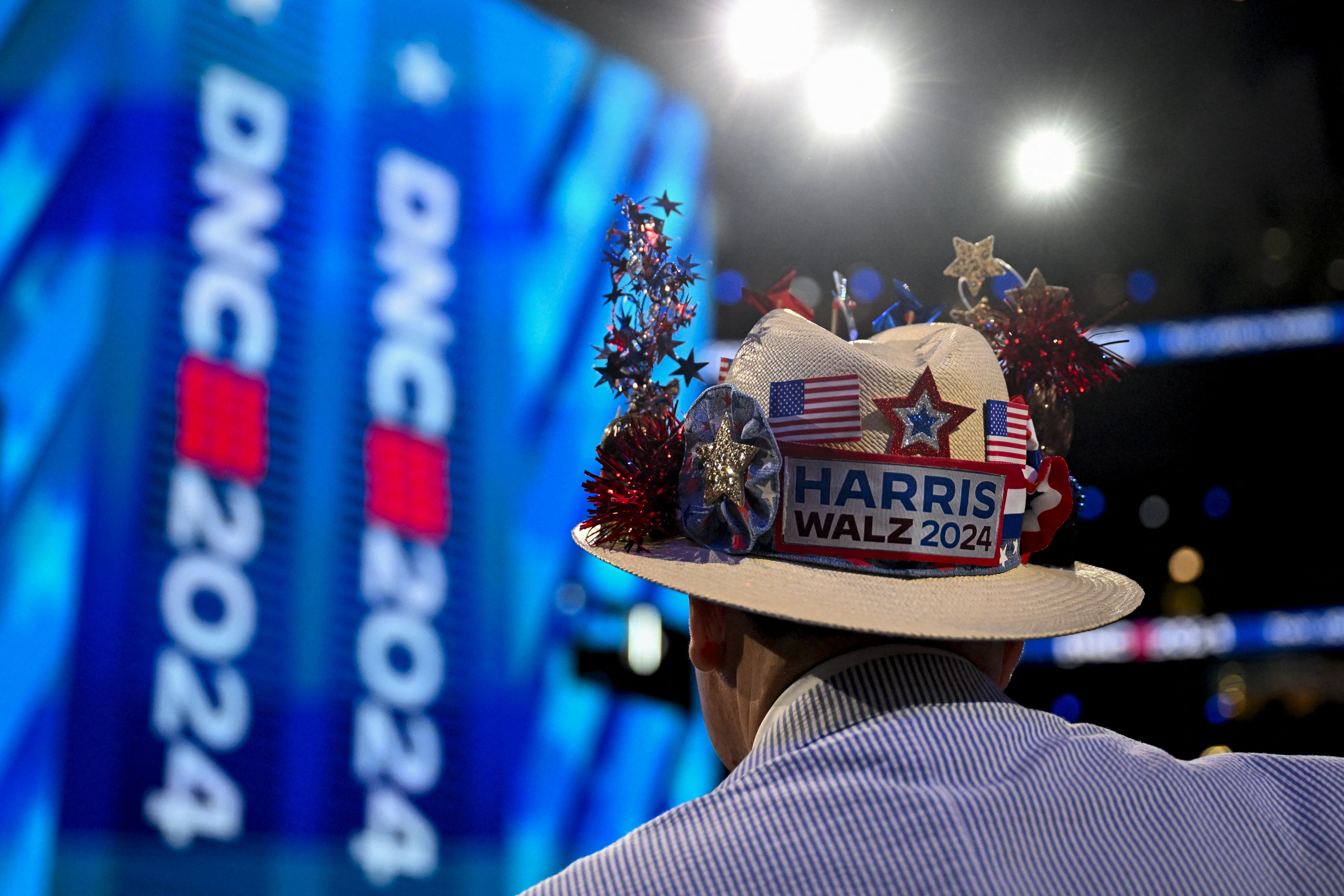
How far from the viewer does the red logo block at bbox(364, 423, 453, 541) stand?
11.0 ft

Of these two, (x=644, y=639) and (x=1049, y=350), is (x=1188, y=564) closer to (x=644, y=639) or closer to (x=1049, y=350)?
(x=644, y=639)

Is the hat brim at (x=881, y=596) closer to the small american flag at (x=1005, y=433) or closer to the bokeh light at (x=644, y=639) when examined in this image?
the small american flag at (x=1005, y=433)

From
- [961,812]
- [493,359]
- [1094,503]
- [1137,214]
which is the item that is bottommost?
[961,812]

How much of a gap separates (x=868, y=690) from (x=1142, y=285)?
4694mm

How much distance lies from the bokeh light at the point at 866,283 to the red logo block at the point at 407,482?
2332mm

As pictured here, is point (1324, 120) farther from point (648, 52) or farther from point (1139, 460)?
point (648, 52)

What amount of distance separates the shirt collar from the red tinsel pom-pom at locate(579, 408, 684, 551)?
33 centimetres

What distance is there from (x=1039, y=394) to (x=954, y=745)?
2.79ft

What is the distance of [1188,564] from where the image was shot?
531 cm

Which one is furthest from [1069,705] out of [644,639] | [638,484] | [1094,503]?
[638,484]

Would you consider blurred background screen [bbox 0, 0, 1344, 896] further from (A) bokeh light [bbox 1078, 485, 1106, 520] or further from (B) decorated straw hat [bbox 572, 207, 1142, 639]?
(B) decorated straw hat [bbox 572, 207, 1142, 639]

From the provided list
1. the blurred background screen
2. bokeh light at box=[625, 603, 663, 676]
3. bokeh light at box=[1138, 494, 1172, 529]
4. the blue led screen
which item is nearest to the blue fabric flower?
the blurred background screen

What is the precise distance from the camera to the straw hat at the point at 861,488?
1.10m

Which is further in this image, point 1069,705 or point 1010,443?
A: point 1069,705
